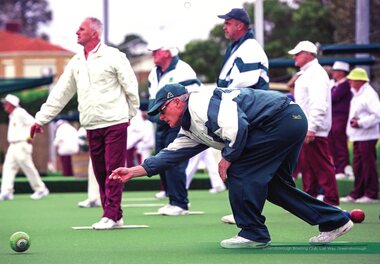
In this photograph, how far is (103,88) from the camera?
11.9 m

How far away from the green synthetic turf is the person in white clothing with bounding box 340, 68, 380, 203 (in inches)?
23.1

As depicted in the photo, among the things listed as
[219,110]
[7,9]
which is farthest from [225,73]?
[7,9]

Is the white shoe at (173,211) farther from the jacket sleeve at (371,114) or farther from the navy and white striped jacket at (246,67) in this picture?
the jacket sleeve at (371,114)

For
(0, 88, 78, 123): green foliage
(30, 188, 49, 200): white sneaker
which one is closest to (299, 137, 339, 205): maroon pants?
(30, 188, 49, 200): white sneaker

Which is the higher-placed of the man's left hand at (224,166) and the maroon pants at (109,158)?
the man's left hand at (224,166)

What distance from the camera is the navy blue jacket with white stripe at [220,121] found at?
29.0ft

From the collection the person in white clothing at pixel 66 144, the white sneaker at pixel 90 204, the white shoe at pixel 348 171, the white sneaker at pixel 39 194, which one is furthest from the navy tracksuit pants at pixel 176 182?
the person in white clothing at pixel 66 144

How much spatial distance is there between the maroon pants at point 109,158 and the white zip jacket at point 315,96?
2505 mm

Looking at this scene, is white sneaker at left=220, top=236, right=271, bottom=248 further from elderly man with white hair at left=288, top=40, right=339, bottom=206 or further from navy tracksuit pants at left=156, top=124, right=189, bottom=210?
navy tracksuit pants at left=156, top=124, right=189, bottom=210

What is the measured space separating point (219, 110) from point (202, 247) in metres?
1.46

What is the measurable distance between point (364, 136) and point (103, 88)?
16.4 feet

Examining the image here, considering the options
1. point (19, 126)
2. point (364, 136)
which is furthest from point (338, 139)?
point (19, 126)

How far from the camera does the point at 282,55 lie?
5653 centimetres

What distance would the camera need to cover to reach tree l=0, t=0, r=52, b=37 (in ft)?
331
